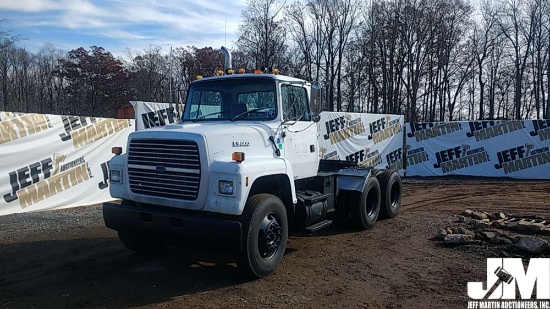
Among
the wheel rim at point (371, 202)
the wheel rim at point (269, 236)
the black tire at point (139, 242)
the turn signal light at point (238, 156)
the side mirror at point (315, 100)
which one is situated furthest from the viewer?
the wheel rim at point (371, 202)

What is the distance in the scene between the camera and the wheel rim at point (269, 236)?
532 cm

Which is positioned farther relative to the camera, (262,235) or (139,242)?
(139,242)

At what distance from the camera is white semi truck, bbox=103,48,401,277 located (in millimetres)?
5000

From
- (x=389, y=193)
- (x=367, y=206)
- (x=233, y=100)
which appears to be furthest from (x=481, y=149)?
(x=233, y=100)

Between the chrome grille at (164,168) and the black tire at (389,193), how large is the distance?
5275 millimetres

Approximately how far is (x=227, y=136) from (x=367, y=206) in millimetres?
4356

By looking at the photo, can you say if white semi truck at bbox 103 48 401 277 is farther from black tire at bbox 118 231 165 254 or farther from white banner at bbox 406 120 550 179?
white banner at bbox 406 120 550 179

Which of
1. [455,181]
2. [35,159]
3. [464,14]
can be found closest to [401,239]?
[35,159]

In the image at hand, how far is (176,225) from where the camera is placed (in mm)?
5070

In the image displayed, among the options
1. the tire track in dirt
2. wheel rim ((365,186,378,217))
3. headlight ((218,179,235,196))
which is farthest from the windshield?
the tire track in dirt

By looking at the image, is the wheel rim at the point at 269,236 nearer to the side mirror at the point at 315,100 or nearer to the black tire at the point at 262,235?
the black tire at the point at 262,235

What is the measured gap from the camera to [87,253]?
6.61m

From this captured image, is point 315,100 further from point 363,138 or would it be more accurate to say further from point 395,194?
point 363,138

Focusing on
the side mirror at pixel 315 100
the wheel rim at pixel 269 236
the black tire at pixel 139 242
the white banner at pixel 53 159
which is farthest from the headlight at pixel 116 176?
the white banner at pixel 53 159
